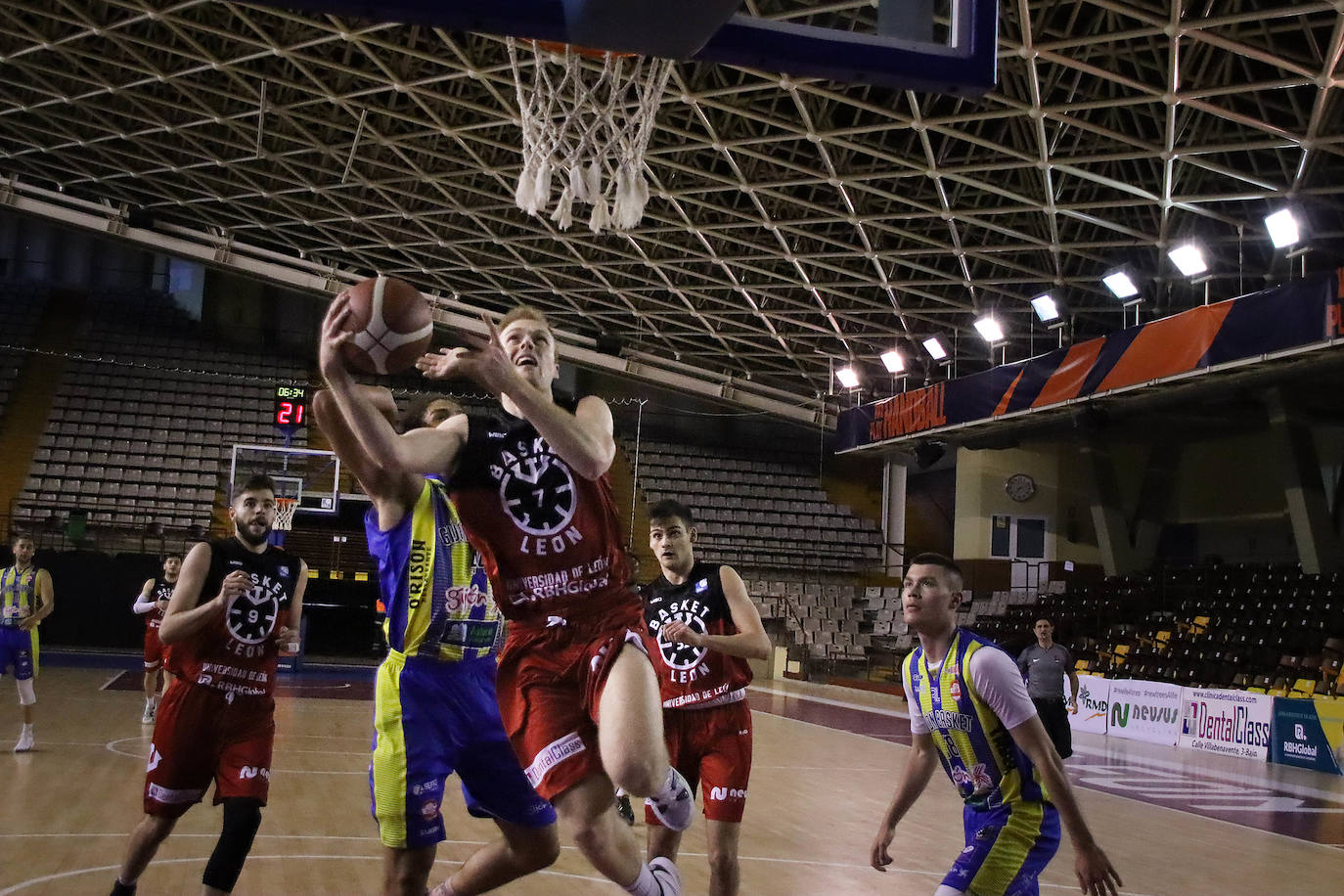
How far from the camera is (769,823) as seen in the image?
860 centimetres

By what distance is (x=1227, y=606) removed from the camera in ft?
63.5

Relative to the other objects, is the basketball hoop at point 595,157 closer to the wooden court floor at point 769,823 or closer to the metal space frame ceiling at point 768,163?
the metal space frame ceiling at point 768,163

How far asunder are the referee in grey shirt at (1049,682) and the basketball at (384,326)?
31.1 feet

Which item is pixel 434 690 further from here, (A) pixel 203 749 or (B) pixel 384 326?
(B) pixel 384 326

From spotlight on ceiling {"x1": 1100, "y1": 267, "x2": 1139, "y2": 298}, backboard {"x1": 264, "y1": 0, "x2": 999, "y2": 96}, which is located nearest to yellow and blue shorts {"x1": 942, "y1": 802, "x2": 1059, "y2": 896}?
backboard {"x1": 264, "y1": 0, "x2": 999, "y2": 96}

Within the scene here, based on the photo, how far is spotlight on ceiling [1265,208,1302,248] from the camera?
1614cm

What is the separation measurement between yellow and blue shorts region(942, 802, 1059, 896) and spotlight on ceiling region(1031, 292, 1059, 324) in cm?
1760

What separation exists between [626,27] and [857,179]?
56.5 ft

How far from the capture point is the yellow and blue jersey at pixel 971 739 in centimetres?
410

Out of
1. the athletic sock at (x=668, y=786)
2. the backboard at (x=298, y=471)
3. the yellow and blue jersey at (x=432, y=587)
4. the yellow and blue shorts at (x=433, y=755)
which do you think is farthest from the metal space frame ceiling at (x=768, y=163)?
the athletic sock at (x=668, y=786)

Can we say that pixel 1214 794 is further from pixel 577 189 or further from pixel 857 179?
pixel 857 179

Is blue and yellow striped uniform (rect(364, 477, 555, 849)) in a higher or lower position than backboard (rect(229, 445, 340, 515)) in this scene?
lower

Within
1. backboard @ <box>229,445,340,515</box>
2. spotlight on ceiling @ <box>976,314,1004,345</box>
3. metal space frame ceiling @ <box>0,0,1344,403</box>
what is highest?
metal space frame ceiling @ <box>0,0,1344,403</box>

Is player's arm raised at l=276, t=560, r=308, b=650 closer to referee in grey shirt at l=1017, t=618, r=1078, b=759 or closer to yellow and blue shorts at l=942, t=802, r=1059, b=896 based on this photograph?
yellow and blue shorts at l=942, t=802, r=1059, b=896
